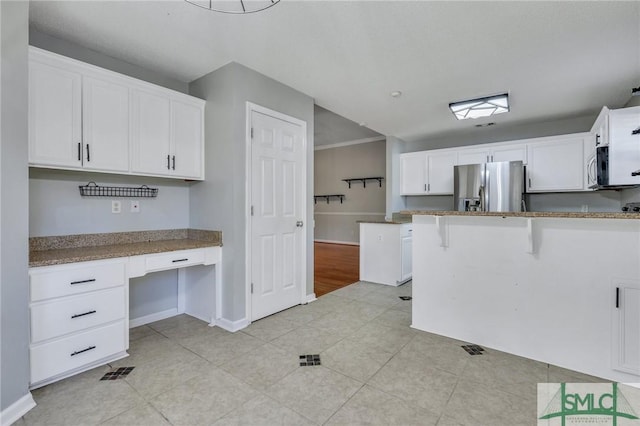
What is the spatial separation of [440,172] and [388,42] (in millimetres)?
3283

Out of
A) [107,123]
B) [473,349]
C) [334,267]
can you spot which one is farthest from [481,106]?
[107,123]

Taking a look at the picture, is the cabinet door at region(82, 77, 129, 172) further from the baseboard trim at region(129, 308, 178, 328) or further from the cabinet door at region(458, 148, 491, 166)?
the cabinet door at region(458, 148, 491, 166)

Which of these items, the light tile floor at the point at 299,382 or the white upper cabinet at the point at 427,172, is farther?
the white upper cabinet at the point at 427,172

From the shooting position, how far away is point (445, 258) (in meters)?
2.59

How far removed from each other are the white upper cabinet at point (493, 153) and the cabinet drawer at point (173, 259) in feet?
14.5

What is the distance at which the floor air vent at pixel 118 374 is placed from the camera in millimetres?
1945

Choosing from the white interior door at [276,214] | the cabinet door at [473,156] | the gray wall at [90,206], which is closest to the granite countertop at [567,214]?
the white interior door at [276,214]

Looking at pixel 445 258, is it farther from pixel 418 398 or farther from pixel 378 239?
pixel 378 239

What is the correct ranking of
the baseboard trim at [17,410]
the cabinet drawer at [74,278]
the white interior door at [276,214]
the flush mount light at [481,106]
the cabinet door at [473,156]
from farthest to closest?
the cabinet door at [473,156] < the flush mount light at [481,106] < the white interior door at [276,214] < the cabinet drawer at [74,278] < the baseboard trim at [17,410]

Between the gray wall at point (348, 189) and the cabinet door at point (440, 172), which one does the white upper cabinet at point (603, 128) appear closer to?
the cabinet door at point (440, 172)

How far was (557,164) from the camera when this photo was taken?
4246 millimetres

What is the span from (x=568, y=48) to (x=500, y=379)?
2737mm

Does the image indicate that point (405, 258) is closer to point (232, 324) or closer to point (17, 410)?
point (232, 324)

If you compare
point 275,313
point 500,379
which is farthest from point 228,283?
point 500,379
